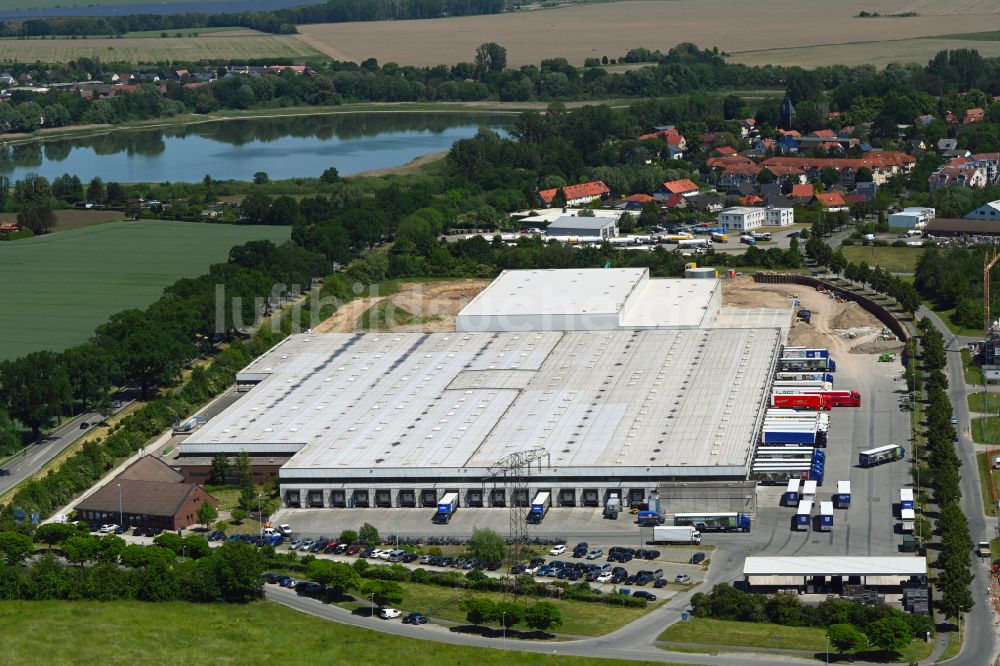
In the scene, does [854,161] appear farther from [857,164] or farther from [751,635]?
[751,635]

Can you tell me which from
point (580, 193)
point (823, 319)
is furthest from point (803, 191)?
point (823, 319)

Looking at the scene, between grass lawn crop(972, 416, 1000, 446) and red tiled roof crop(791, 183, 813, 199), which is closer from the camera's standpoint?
grass lawn crop(972, 416, 1000, 446)

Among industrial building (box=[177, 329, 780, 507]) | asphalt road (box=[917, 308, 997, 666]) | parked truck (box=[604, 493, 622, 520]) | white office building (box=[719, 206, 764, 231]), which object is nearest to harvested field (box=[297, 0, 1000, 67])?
white office building (box=[719, 206, 764, 231])

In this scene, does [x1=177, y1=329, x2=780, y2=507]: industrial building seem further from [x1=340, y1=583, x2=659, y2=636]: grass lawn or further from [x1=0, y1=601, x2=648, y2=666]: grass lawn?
[x1=0, y1=601, x2=648, y2=666]: grass lawn

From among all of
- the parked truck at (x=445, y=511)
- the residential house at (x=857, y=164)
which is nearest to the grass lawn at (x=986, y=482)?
the parked truck at (x=445, y=511)

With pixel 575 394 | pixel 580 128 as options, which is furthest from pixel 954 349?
pixel 580 128
